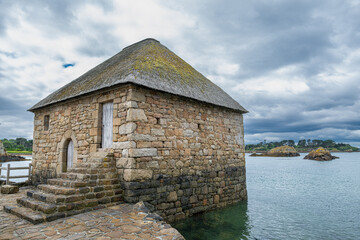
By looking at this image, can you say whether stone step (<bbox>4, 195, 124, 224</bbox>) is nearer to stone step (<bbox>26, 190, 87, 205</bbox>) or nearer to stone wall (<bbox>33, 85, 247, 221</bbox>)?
stone step (<bbox>26, 190, 87, 205</bbox>)

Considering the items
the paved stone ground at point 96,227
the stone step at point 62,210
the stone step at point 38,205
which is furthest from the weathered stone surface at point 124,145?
the stone step at point 38,205

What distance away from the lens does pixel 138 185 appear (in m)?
6.27

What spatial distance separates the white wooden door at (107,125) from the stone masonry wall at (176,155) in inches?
25.3

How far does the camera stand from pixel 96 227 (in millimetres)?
4312

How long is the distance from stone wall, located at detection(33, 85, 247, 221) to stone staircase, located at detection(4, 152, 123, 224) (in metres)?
0.28

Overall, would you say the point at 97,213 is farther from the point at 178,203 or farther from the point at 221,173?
the point at 221,173

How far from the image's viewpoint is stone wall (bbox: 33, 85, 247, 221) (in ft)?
21.2

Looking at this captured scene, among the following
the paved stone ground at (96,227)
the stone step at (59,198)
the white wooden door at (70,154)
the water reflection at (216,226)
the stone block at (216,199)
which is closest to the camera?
the paved stone ground at (96,227)

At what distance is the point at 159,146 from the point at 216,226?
3.28 metres

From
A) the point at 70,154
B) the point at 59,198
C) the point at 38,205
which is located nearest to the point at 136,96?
the point at 59,198

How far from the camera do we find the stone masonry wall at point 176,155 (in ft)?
21.0

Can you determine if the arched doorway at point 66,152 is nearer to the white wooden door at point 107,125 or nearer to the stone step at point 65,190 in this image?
the white wooden door at point 107,125

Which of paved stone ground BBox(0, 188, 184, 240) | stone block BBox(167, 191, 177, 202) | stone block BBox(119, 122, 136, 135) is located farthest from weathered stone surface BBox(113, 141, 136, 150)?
stone block BBox(167, 191, 177, 202)

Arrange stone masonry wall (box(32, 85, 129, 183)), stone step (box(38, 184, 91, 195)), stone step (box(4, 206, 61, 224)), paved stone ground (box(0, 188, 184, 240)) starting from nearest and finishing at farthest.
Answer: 1. paved stone ground (box(0, 188, 184, 240))
2. stone step (box(4, 206, 61, 224))
3. stone step (box(38, 184, 91, 195))
4. stone masonry wall (box(32, 85, 129, 183))
